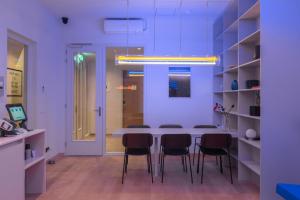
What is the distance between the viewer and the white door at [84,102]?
652 centimetres

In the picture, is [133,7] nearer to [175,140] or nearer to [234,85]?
[234,85]

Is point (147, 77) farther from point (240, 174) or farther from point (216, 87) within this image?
point (240, 174)

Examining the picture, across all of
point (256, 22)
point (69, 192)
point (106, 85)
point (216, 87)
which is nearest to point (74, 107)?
point (106, 85)

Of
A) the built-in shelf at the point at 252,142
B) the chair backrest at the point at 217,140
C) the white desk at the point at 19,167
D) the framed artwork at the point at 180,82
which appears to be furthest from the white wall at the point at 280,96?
the framed artwork at the point at 180,82

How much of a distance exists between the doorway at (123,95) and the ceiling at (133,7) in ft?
3.01

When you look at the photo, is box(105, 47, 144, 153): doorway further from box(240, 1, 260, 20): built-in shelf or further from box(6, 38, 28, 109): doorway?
box(240, 1, 260, 20): built-in shelf

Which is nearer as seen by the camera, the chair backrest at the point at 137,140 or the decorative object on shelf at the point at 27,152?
the decorative object on shelf at the point at 27,152

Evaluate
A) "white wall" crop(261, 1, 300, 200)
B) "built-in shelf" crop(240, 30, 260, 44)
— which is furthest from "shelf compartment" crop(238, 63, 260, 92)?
Result: "white wall" crop(261, 1, 300, 200)

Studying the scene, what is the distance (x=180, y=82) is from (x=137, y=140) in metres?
2.67

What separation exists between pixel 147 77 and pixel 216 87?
173 centimetres

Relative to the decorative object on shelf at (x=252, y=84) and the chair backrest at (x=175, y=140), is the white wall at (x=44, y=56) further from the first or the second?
the decorative object on shelf at (x=252, y=84)

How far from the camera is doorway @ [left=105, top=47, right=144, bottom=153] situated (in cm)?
671

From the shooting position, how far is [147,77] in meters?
6.64

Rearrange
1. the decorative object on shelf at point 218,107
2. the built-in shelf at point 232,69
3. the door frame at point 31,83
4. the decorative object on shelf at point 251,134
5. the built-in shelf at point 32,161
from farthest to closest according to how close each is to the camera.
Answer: the decorative object on shelf at point 218,107
the door frame at point 31,83
the built-in shelf at point 232,69
the decorative object on shelf at point 251,134
the built-in shelf at point 32,161
